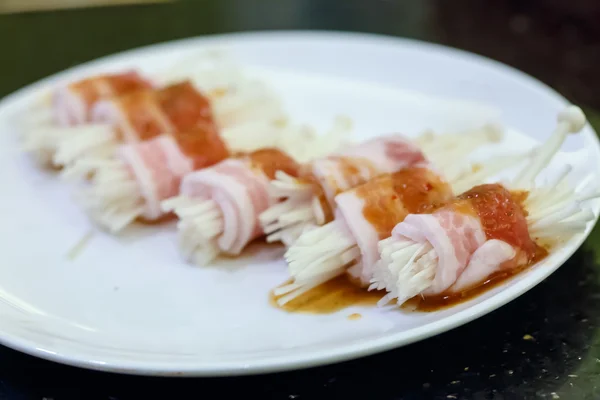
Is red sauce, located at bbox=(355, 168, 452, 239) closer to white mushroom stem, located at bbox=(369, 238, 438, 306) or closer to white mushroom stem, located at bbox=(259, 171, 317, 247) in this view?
white mushroom stem, located at bbox=(369, 238, 438, 306)

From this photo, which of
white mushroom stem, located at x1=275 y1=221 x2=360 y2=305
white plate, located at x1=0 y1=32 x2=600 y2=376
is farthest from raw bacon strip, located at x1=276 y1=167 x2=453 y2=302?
white plate, located at x1=0 y1=32 x2=600 y2=376

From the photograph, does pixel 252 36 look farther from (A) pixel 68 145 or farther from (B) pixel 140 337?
(B) pixel 140 337

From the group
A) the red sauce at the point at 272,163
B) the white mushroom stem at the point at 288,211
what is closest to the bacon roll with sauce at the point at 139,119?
the red sauce at the point at 272,163

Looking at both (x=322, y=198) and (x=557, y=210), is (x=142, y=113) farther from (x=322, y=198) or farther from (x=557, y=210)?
(x=557, y=210)

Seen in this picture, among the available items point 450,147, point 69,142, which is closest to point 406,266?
point 450,147

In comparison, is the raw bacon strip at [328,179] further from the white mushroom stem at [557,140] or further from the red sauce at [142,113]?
the red sauce at [142,113]

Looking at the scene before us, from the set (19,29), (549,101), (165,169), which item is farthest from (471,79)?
(19,29)
